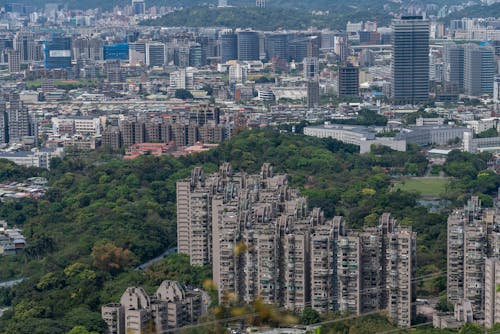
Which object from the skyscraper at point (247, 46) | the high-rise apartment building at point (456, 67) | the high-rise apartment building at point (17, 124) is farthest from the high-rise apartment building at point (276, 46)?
the high-rise apartment building at point (17, 124)

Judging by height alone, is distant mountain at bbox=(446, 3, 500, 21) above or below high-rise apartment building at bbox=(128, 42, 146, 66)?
above

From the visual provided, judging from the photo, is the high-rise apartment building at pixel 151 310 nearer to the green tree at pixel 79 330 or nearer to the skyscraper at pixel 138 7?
the green tree at pixel 79 330

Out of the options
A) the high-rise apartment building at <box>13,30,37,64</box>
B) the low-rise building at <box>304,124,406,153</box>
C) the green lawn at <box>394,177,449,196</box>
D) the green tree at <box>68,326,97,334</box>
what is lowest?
the green lawn at <box>394,177,449,196</box>

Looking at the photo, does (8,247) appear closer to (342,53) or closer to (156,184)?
(156,184)

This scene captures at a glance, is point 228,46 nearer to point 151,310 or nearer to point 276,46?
point 276,46

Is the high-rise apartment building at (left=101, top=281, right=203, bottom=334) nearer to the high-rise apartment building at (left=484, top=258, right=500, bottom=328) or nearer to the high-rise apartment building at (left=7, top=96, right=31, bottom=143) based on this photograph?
the high-rise apartment building at (left=484, top=258, right=500, bottom=328)

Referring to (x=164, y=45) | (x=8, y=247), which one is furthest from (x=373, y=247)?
(x=164, y=45)

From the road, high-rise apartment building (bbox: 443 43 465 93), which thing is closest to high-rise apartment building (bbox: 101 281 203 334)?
the road

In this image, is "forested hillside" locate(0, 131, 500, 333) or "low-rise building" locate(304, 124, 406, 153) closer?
"forested hillside" locate(0, 131, 500, 333)
